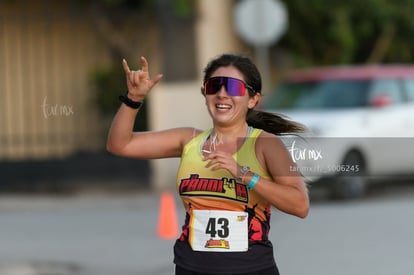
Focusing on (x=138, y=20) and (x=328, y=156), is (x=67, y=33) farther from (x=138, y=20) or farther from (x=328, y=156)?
(x=328, y=156)

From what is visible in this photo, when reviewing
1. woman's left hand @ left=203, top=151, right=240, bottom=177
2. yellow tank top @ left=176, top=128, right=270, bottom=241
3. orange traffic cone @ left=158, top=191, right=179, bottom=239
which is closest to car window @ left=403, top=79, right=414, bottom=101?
orange traffic cone @ left=158, top=191, right=179, bottom=239

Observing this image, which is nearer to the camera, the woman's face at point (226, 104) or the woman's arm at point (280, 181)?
the woman's arm at point (280, 181)

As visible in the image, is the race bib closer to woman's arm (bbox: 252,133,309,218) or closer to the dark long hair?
woman's arm (bbox: 252,133,309,218)

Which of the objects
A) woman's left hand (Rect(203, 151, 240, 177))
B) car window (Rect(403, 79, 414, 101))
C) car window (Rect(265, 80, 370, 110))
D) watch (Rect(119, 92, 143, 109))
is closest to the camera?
woman's left hand (Rect(203, 151, 240, 177))

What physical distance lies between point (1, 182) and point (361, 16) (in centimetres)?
689

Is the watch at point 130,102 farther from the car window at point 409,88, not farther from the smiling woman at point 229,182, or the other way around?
the car window at point 409,88

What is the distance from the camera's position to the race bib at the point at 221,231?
387 cm

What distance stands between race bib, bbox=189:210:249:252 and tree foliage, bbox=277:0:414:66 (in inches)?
525

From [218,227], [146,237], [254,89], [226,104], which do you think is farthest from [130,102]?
[146,237]

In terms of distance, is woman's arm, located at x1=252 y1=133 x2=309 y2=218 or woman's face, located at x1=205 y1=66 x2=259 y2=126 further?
woman's face, located at x1=205 y1=66 x2=259 y2=126

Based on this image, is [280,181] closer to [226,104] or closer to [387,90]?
[226,104]

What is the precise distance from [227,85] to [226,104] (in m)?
0.08

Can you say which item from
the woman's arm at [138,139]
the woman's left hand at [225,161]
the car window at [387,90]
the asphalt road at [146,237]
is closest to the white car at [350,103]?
the car window at [387,90]

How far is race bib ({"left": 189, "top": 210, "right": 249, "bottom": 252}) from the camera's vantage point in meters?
A: 3.87
